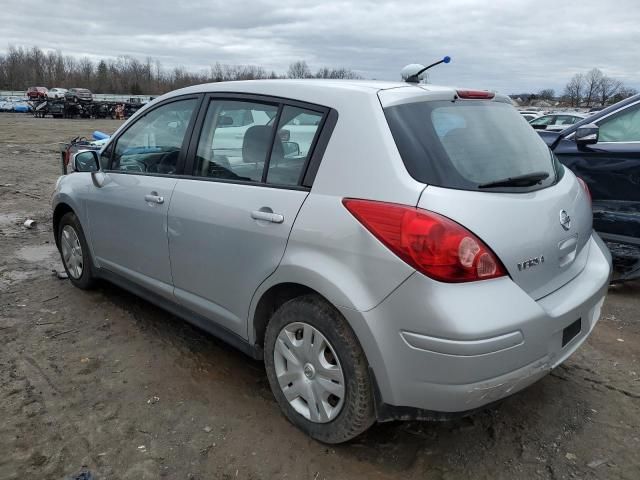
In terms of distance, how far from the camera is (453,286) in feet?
6.93

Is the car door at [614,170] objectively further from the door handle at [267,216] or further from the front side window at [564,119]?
the front side window at [564,119]

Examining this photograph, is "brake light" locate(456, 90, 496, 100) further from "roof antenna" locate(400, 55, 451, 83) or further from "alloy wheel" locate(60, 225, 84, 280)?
"alloy wheel" locate(60, 225, 84, 280)

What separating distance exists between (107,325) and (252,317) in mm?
1758

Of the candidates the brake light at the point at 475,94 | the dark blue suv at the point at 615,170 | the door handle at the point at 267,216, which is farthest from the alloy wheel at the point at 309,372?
the dark blue suv at the point at 615,170

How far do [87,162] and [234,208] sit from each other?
1.88m

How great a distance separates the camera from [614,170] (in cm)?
482

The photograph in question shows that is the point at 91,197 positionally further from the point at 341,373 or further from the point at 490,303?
the point at 490,303

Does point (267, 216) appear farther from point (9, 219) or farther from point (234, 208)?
point (9, 219)

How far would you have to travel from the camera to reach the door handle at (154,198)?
132 inches

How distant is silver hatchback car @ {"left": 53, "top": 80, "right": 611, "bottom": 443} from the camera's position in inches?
84.2

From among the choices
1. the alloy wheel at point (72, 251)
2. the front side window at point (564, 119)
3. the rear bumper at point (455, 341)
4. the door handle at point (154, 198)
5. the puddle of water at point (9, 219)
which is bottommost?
the puddle of water at point (9, 219)

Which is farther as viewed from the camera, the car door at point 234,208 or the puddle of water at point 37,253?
the puddle of water at point 37,253

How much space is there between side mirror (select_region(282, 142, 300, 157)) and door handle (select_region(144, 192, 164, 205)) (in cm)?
99

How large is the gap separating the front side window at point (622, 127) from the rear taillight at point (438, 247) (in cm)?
356
